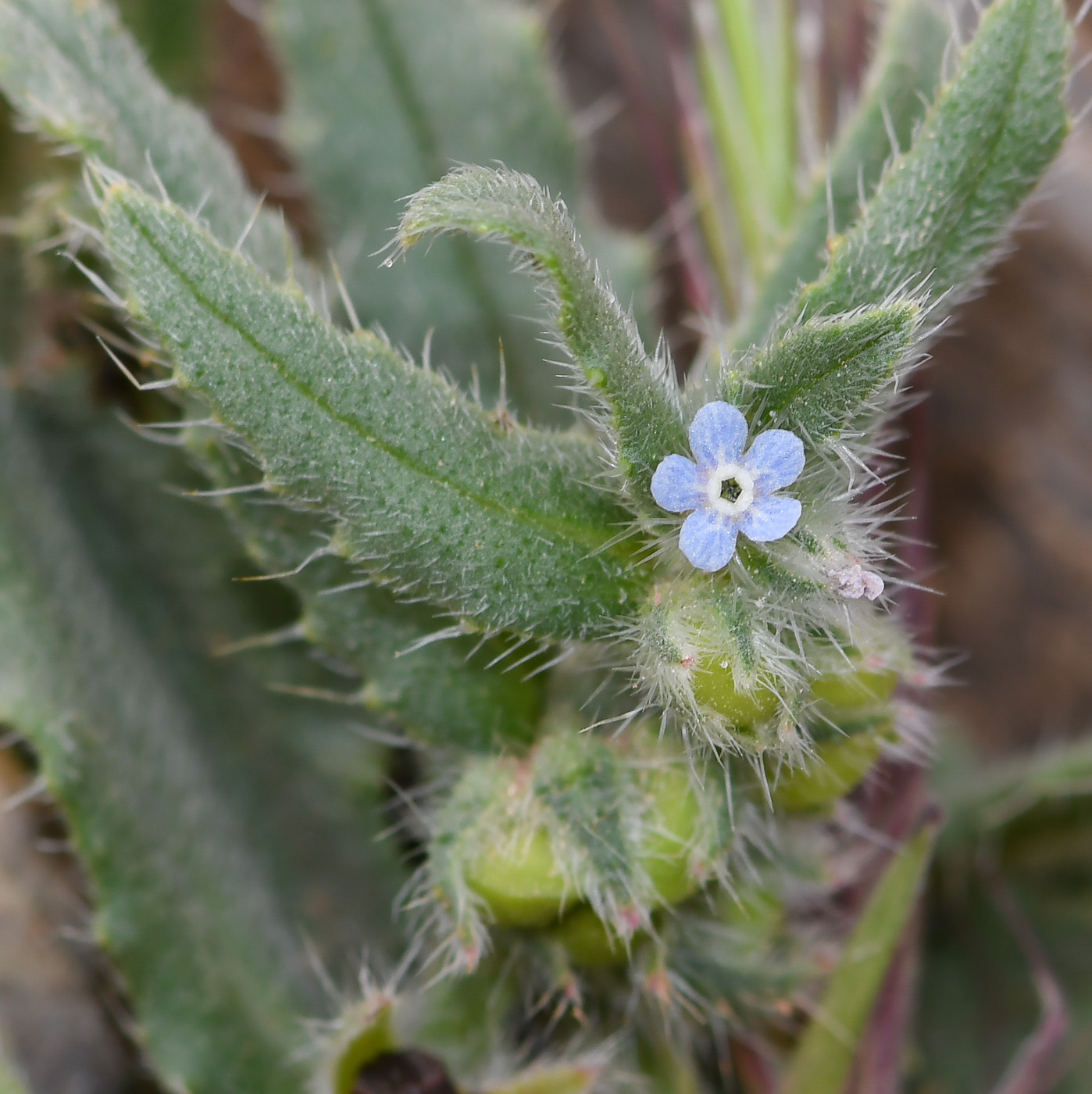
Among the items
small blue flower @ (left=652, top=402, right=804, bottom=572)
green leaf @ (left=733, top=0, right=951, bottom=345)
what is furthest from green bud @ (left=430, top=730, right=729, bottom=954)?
green leaf @ (left=733, top=0, right=951, bottom=345)

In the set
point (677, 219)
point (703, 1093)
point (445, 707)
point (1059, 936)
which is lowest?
point (1059, 936)

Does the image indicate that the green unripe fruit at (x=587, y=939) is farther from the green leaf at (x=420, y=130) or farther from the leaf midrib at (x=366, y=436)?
the green leaf at (x=420, y=130)

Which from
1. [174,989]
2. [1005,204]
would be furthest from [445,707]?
[1005,204]

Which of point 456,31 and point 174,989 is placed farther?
point 456,31

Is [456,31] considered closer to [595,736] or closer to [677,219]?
[677,219]

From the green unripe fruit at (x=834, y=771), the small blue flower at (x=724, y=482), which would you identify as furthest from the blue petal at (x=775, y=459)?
the green unripe fruit at (x=834, y=771)

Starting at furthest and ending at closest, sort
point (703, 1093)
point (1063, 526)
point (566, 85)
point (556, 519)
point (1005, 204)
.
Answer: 1. point (566, 85)
2. point (1063, 526)
3. point (703, 1093)
4. point (1005, 204)
5. point (556, 519)

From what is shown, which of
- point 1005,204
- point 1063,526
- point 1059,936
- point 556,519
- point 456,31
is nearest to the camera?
point 556,519
